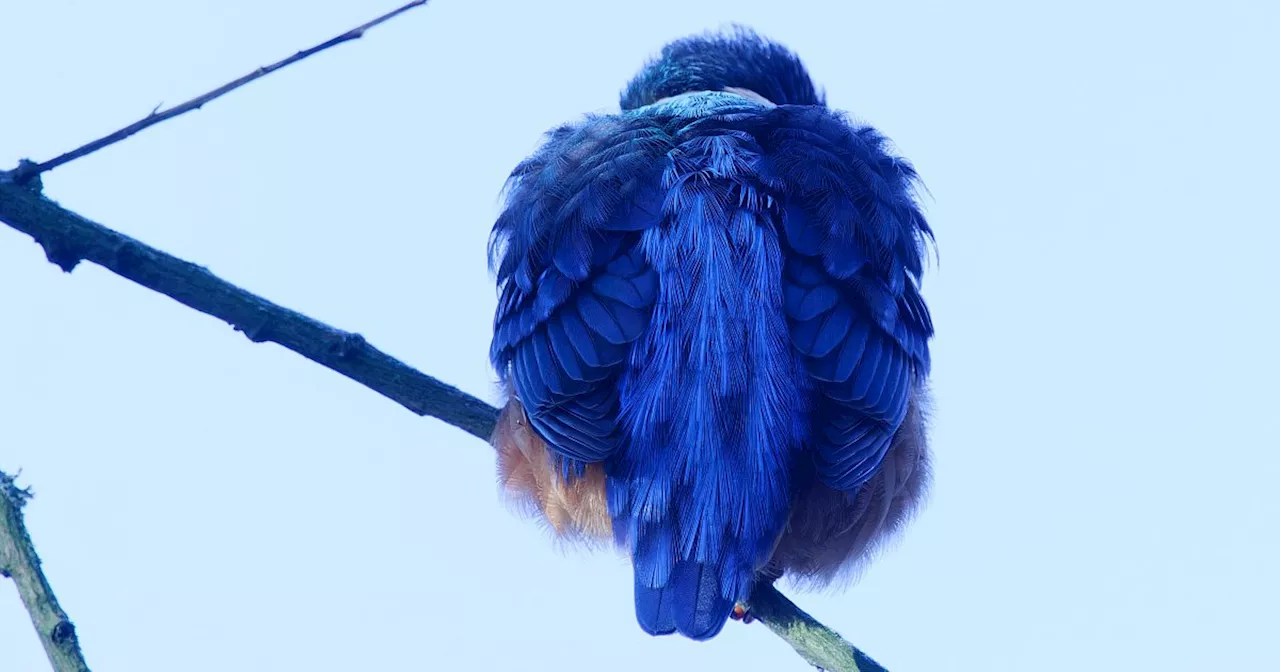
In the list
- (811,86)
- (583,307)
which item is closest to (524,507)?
(583,307)

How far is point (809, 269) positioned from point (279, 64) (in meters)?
1.45

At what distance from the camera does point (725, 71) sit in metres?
4.99

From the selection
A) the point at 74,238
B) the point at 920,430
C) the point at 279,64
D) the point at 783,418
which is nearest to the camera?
the point at 279,64

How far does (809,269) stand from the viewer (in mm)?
3609

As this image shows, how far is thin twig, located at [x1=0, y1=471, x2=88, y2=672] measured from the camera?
7.79 ft

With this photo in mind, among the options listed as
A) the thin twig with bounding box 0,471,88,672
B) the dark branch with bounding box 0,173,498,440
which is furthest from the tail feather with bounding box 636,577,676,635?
the thin twig with bounding box 0,471,88,672

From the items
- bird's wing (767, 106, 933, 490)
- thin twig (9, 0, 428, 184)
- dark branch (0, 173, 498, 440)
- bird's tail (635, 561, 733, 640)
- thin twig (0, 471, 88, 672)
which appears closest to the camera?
thin twig (0, 471, 88, 672)

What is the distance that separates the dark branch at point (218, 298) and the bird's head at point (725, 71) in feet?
5.83

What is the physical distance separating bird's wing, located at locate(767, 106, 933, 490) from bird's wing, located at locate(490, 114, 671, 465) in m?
0.39

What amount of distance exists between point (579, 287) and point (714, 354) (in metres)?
0.44

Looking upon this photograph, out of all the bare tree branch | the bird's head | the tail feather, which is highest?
the bird's head

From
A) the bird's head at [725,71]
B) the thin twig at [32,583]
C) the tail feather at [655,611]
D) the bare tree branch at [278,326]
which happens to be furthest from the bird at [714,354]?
the thin twig at [32,583]

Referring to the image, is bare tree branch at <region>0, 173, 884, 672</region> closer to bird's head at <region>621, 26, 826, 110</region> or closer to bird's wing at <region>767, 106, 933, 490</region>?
bird's wing at <region>767, 106, 933, 490</region>

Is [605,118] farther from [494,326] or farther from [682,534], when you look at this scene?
[682,534]
